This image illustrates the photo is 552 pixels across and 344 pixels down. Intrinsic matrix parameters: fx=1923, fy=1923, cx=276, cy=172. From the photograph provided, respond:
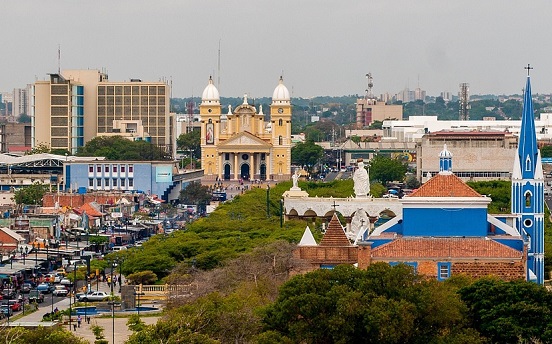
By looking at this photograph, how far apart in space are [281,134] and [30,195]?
44.3 m

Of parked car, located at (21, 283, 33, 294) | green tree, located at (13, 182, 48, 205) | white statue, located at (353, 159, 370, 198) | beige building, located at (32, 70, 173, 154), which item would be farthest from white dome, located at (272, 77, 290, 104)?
parked car, located at (21, 283, 33, 294)

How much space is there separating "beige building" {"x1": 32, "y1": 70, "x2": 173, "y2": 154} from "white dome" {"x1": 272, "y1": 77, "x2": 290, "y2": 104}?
19.3 metres

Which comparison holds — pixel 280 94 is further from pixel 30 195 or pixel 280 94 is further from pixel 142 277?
pixel 142 277

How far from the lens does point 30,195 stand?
408 feet

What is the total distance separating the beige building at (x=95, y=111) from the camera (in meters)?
180

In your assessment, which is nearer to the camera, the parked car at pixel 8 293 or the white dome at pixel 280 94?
the parked car at pixel 8 293

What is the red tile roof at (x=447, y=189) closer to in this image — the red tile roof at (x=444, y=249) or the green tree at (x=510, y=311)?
the red tile roof at (x=444, y=249)

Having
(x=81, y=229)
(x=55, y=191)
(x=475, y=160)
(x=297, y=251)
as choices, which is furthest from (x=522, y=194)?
(x=475, y=160)

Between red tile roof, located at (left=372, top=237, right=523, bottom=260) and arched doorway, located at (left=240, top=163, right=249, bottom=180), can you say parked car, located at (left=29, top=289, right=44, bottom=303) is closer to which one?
red tile roof, located at (left=372, top=237, right=523, bottom=260)

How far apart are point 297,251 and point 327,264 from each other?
1.25 meters

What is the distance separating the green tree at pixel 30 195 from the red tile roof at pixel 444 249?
67979mm

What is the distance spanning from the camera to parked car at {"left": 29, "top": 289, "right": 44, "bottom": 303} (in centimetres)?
6969

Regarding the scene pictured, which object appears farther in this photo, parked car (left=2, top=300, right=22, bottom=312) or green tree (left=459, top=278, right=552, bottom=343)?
parked car (left=2, top=300, right=22, bottom=312)

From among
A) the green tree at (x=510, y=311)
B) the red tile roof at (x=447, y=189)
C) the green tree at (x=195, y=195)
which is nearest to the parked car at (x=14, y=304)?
the red tile roof at (x=447, y=189)
